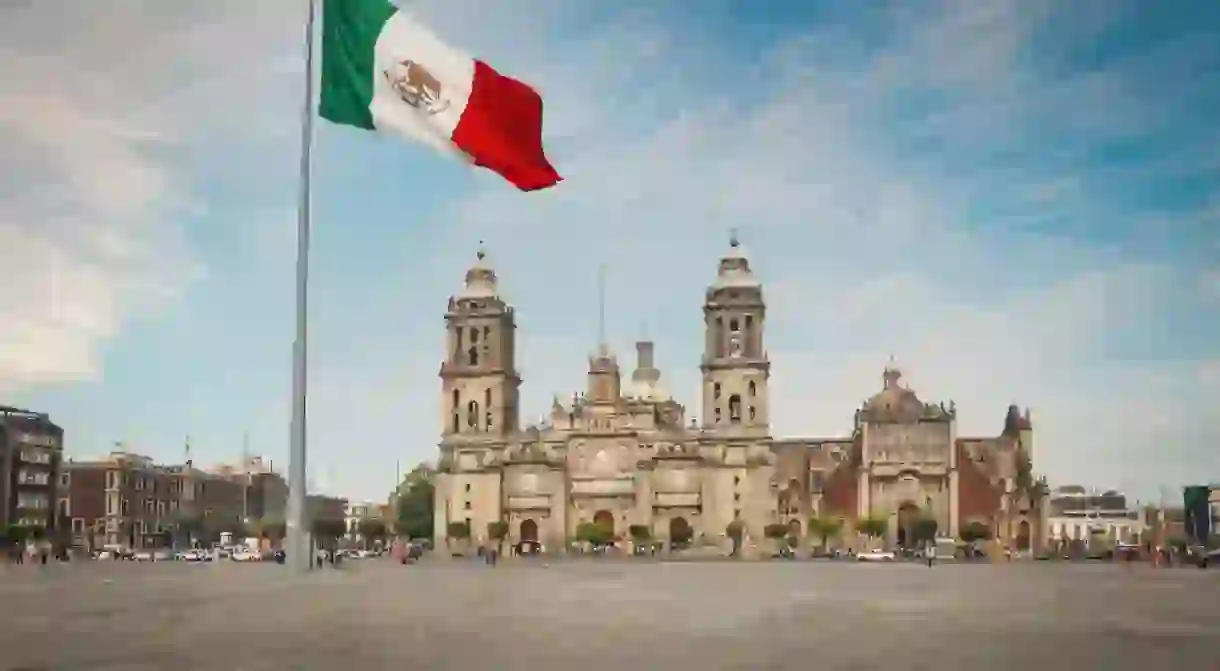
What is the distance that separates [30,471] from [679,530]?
1626 inches

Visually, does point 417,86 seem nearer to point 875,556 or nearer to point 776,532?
point 875,556

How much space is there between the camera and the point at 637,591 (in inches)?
1093

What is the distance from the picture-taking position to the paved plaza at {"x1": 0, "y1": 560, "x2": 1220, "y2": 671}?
38.2 ft

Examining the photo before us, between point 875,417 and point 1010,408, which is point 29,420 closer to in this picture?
point 875,417

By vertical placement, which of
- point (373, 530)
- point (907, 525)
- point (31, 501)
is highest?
point (31, 501)

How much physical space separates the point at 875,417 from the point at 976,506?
354 inches

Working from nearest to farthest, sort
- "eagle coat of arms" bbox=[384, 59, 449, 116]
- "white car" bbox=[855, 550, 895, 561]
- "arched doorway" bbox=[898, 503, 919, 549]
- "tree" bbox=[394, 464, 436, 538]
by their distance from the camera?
"eagle coat of arms" bbox=[384, 59, 449, 116] < "white car" bbox=[855, 550, 895, 561] < "arched doorway" bbox=[898, 503, 919, 549] < "tree" bbox=[394, 464, 436, 538]

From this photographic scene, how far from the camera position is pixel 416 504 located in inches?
4528

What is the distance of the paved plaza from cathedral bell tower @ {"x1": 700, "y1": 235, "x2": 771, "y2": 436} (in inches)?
2703

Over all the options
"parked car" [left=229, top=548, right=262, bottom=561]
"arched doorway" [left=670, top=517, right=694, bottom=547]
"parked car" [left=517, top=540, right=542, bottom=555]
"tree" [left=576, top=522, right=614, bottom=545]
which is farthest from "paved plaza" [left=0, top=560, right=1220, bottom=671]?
"arched doorway" [left=670, top=517, right=694, bottom=547]

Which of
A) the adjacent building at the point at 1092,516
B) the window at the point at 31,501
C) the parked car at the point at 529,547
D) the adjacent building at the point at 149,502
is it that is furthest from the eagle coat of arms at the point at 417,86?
the adjacent building at the point at 1092,516

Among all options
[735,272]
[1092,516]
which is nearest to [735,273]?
[735,272]

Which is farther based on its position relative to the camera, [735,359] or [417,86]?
[735,359]

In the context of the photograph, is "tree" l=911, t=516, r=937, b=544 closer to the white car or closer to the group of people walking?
the white car
